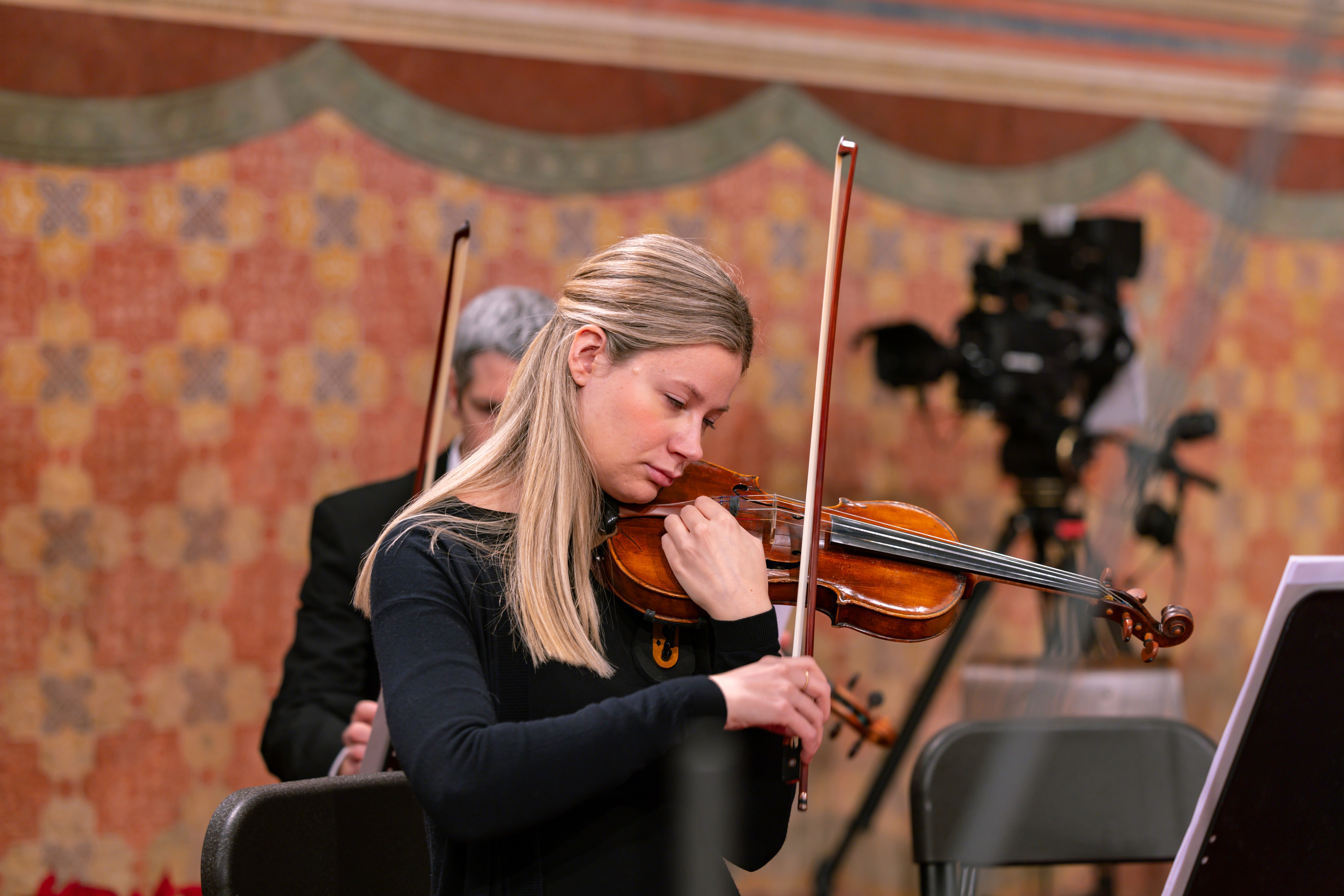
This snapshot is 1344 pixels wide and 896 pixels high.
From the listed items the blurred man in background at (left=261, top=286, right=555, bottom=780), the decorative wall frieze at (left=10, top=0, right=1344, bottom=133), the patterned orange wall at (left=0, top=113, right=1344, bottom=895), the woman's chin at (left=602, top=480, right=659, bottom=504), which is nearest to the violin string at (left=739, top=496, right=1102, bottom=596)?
the woman's chin at (left=602, top=480, right=659, bottom=504)

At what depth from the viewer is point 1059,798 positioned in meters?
1.42

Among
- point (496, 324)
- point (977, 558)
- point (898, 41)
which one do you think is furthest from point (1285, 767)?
point (898, 41)

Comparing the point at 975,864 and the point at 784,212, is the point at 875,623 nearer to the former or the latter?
the point at 975,864

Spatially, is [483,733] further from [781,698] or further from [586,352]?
[586,352]

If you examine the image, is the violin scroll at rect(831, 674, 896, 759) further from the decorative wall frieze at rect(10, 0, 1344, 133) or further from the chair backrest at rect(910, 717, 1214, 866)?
the decorative wall frieze at rect(10, 0, 1344, 133)

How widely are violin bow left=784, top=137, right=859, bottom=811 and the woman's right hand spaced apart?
54mm

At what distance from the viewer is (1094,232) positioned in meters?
2.50

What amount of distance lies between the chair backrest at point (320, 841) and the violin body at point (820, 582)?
373 mm

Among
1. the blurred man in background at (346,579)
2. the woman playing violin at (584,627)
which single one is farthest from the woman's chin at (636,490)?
the blurred man in background at (346,579)

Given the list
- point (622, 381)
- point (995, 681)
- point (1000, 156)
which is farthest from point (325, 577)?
point (1000, 156)

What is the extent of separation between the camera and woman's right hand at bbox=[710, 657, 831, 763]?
845mm

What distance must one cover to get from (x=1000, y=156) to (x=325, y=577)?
2.25m

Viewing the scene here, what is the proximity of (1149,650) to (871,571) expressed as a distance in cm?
24

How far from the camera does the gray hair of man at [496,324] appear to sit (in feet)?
5.26
